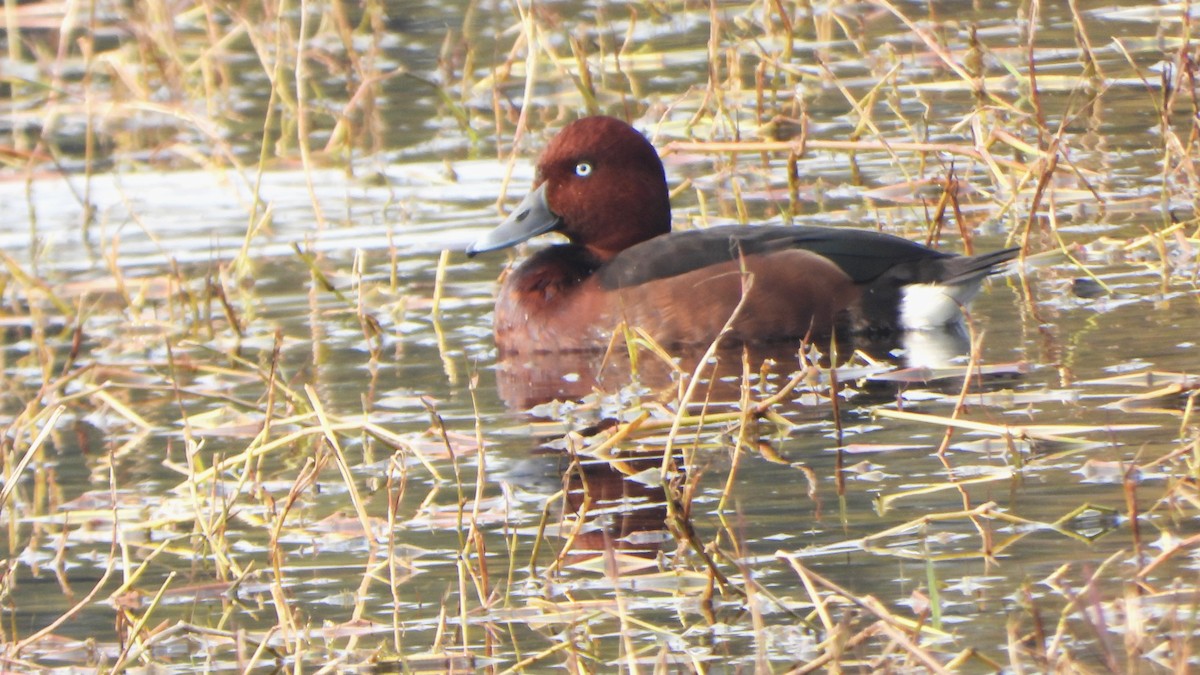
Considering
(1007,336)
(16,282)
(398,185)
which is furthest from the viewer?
(398,185)

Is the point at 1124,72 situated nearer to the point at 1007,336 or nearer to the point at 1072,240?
the point at 1072,240

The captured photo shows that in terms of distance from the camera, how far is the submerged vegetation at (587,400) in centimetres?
507

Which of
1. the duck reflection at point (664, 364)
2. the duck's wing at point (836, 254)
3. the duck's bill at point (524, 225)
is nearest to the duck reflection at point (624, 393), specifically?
the duck reflection at point (664, 364)

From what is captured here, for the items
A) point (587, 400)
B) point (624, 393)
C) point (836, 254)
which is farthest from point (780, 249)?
point (587, 400)

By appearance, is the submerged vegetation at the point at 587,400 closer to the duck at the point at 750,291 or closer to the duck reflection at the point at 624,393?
the duck reflection at the point at 624,393

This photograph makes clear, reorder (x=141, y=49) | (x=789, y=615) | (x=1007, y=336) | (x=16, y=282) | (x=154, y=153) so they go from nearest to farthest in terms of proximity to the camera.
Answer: (x=789, y=615) → (x=1007, y=336) → (x=16, y=282) → (x=154, y=153) → (x=141, y=49)

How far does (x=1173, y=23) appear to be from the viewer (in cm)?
1247

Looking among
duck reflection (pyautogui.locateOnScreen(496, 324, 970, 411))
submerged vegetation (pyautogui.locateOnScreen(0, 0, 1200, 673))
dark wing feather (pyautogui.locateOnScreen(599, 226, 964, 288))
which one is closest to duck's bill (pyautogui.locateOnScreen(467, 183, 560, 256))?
submerged vegetation (pyautogui.locateOnScreen(0, 0, 1200, 673))

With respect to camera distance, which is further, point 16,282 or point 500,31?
point 500,31

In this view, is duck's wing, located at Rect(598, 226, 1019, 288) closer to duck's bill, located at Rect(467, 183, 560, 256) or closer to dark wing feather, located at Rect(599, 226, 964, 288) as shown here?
dark wing feather, located at Rect(599, 226, 964, 288)

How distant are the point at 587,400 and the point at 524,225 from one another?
5.77 ft

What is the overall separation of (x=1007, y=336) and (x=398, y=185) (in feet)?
14.2

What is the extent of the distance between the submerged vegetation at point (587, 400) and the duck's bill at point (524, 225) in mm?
319

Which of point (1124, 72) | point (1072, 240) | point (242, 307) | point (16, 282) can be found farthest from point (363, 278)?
point (1124, 72)
